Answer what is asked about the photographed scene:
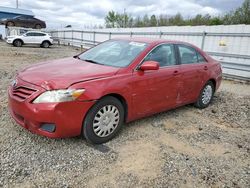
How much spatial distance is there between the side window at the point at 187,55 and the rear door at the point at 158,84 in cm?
25

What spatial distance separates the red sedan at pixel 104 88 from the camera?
324 cm

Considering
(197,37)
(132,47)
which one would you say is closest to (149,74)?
(132,47)

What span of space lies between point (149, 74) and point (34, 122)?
1.96 m

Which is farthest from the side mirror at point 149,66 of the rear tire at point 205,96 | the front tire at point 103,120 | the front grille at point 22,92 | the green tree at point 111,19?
the green tree at point 111,19

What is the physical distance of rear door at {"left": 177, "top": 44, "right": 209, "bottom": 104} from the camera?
4.95m

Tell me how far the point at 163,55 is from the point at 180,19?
1005 inches

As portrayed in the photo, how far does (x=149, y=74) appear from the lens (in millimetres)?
4176

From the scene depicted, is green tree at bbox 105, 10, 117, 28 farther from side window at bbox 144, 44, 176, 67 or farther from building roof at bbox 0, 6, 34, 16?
side window at bbox 144, 44, 176, 67

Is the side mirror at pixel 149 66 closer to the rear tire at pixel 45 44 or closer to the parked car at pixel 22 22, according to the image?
the rear tire at pixel 45 44

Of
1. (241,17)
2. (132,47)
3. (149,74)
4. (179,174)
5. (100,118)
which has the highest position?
(241,17)

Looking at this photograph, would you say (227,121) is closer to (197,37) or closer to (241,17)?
(197,37)

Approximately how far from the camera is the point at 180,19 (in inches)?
1115

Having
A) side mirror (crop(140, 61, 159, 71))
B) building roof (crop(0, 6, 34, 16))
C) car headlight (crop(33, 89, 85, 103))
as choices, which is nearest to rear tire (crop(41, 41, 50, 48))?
side mirror (crop(140, 61, 159, 71))

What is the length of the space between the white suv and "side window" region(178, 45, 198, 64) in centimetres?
1949
